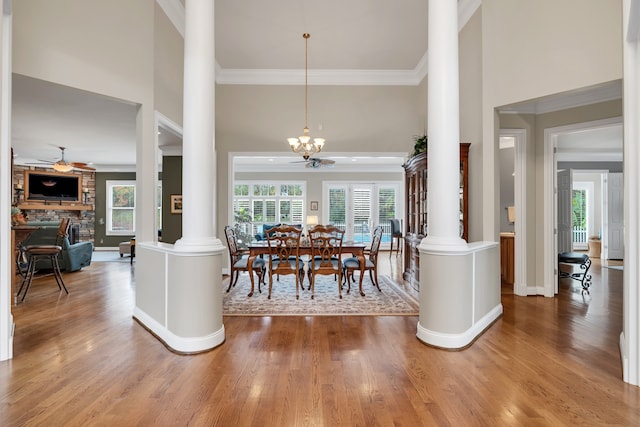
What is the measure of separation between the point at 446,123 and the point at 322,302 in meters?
2.59

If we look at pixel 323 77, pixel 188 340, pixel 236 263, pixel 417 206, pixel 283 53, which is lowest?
pixel 188 340

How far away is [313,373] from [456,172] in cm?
205

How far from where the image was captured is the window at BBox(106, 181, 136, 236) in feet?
35.0

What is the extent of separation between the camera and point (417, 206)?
495 centimetres

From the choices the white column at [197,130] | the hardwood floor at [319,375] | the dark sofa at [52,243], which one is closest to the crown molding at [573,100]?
the hardwood floor at [319,375]

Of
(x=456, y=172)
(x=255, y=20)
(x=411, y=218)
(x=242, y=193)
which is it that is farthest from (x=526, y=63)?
(x=242, y=193)

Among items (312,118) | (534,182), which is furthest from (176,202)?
(534,182)

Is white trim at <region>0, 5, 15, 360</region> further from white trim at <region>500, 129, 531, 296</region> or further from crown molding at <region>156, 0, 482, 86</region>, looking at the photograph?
white trim at <region>500, 129, 531, 296</region>

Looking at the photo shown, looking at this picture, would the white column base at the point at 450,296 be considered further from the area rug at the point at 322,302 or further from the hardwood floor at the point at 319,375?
the area rug at the point at 322,302

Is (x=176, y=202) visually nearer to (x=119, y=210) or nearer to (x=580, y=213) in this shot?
(x=119, y=210)

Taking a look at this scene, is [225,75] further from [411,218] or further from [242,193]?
[242,193]

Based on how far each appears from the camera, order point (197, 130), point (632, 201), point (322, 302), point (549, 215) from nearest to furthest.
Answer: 1. point (632, 201)
2. point (197, 130)
3. point (322, 302)
4. point (549, 215)

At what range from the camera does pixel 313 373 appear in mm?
2320

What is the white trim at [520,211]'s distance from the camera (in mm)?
4543
